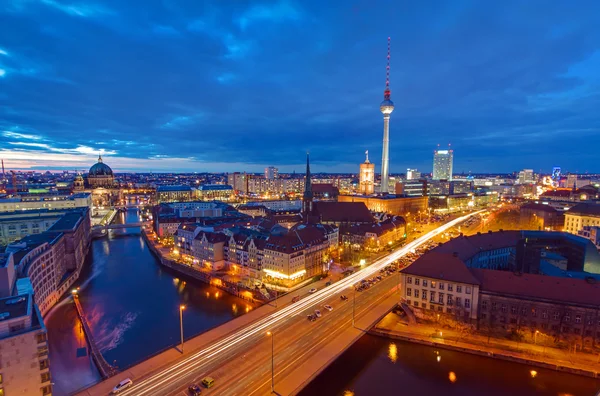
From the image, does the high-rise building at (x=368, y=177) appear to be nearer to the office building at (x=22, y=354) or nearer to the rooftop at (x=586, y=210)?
the rooftop at (x=586, y=210)

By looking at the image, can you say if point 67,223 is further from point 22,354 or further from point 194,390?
point 194,390

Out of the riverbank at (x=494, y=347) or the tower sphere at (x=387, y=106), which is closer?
the riverbank at (x=494, y=347)

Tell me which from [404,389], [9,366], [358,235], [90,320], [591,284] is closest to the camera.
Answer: [9,366]

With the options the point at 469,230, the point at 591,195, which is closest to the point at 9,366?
the point at 469,230

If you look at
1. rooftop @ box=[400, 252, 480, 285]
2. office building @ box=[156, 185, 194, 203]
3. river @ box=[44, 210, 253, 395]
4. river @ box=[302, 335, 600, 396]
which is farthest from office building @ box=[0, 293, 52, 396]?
office building @ box=[156, 185, 194, 203]

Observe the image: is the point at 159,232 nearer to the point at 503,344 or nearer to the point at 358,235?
the point at 358,235

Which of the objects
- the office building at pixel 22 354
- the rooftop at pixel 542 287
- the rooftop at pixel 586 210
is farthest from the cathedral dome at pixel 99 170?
the rooftop at pixel 586 210

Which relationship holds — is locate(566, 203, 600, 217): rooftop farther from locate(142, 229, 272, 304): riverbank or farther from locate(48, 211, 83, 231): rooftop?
locate(48, 211, 83, 231): rooftop
